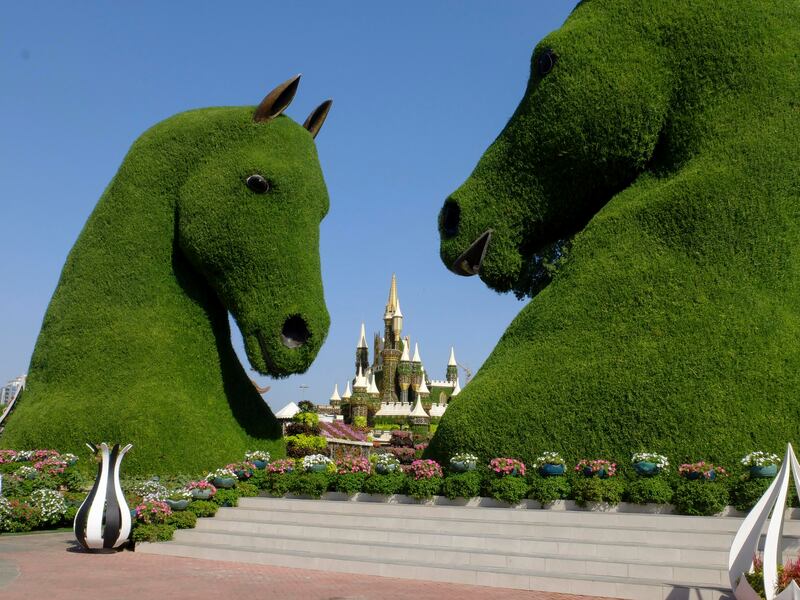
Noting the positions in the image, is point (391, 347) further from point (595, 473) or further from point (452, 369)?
point (595, 473)

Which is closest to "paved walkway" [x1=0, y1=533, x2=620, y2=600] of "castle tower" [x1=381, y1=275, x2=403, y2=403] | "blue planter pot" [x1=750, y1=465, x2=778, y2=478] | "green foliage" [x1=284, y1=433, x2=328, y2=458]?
"blue planter pot" [x1=750, y1=465, x2=778, y2=478]

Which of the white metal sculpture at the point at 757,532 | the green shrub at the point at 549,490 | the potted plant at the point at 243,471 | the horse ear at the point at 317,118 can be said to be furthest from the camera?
the horse ear at the point at 317,118

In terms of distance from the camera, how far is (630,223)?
12719 millimetres

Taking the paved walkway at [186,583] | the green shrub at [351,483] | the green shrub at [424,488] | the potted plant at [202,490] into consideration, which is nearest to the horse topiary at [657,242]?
the green shrub at [424,488]

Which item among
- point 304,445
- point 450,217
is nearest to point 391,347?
point 304,445

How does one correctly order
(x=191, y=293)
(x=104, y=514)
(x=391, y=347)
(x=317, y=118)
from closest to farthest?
(x=104, y=514)
(x=191, y=293)
(x=317, y=118)
(x=391, y=347)

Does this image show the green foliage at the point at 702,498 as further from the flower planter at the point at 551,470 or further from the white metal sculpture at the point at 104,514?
the white metal sculpture at the point at 104,514

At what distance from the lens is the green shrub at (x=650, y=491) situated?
10023 millimetres

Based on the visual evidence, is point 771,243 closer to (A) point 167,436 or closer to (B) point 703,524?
(B) point 703,524

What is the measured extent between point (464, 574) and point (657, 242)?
6.48 m

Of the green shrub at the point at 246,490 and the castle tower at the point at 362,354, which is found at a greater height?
the castle tower at the point at 362,354

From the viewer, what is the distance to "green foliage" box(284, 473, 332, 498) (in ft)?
41.3

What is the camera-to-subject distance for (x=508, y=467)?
11.2 meters

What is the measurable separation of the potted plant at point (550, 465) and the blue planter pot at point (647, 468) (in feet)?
3.54
